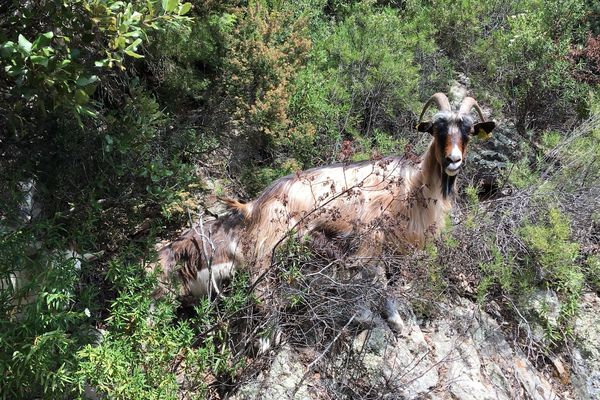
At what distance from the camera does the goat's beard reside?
19.1ft

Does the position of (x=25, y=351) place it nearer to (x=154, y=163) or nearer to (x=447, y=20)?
(x=154, y=163)

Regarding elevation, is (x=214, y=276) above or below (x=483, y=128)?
below

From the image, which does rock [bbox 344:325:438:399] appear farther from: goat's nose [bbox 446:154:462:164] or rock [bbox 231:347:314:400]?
goat's nose [bbox 446:154:462:164]

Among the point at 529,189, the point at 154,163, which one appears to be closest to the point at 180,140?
the point at 154,163

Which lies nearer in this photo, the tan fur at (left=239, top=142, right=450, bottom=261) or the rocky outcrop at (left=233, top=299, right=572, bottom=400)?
the rocky outcrop at (left=233, top=299, right=572, bottom=400)

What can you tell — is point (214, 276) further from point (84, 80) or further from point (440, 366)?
point (84, 80)

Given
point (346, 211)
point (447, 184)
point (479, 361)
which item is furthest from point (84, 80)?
point (479, 361)

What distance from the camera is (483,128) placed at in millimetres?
5895

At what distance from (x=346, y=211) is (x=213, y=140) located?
1.95 meters

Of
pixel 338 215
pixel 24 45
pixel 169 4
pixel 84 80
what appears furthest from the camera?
pixel 338 215

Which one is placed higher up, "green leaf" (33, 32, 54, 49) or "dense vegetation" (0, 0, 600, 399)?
"green leaf" (33, 32, 54, 49)

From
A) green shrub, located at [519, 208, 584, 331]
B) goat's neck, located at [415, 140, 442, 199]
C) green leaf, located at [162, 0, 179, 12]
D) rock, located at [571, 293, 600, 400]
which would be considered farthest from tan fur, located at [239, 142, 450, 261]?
green leaf, located at [162, 0, 179, 12]

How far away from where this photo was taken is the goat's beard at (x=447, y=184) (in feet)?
19.1

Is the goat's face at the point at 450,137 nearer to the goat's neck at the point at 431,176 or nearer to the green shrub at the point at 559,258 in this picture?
the goat's neck at the point at 431,176
